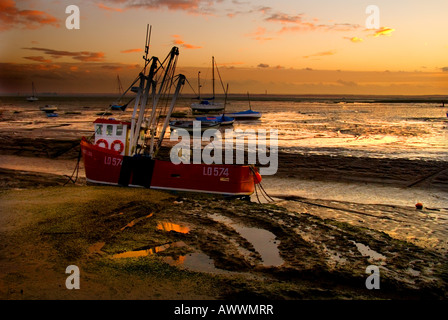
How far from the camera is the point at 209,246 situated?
28.9 feet

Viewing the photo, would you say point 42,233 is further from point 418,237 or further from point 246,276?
point 418,237

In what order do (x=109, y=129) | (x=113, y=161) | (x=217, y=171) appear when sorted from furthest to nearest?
(x=109, y=129), (x=113, y=161), (x=217, y=171)

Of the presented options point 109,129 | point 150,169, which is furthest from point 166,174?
point 109,129

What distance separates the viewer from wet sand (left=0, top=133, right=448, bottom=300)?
662cm

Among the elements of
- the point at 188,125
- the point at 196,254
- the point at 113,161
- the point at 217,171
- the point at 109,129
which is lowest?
the point at 196,254

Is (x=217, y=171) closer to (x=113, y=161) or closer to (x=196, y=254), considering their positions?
(x=113, y=161)

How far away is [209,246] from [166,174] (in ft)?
20.4

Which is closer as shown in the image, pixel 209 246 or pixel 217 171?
pixel 209 246

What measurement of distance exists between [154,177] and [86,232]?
5604 mm

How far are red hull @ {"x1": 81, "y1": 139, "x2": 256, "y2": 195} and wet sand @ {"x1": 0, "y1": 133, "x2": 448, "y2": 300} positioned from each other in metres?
0.53

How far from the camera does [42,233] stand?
29.2ft

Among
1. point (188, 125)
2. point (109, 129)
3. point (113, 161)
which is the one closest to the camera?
point (113, 161)

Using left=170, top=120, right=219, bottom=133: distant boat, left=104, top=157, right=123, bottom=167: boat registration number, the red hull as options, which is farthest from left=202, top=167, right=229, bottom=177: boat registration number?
left=170, top=120, right=219, bottom=133: distant boat
